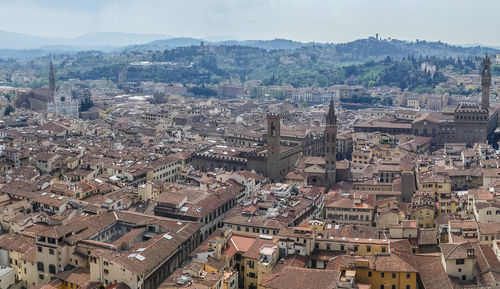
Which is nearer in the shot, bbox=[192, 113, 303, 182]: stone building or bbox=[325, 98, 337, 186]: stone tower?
bbox=[325, 98, 337, 186]: stone tower

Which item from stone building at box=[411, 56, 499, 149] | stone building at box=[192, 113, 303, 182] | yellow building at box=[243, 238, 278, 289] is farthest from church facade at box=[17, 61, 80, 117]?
yellow building at box=[243, 238, 278, 289]

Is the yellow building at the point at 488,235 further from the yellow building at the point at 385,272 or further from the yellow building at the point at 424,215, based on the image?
the yellow building at the point at 385,272

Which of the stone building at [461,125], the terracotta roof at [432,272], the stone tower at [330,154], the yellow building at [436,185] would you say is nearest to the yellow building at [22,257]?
the terracotta roof at [432,272]

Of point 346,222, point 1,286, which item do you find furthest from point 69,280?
point 346,222

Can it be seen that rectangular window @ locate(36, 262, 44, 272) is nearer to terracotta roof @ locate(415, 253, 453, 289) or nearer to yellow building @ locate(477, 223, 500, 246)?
terracotta roof @ locate(415, 253, 453, 289)

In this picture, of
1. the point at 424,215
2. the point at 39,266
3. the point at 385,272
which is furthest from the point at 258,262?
the point at 424,215

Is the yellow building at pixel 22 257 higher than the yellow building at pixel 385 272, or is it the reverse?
the yellow building at pixel 385 272

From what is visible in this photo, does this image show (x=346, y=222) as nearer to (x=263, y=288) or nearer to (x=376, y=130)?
(x=263, y=288)

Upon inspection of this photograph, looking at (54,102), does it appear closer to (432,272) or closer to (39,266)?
(39,266)
